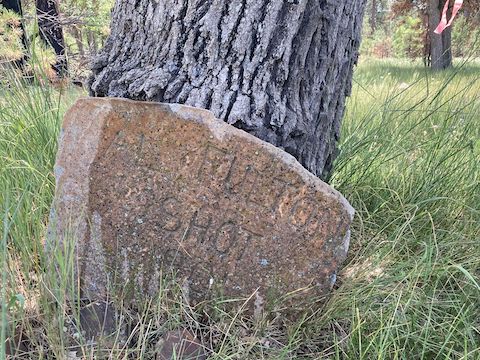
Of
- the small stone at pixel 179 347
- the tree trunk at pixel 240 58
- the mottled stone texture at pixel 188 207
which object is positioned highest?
the tree trunk at pixel 240 58

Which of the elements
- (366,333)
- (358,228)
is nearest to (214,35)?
(358,228)

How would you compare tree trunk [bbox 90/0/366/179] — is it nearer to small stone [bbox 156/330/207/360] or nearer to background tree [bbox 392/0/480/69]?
small stone [bbox 156/330/207/360]

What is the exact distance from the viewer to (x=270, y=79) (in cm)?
150

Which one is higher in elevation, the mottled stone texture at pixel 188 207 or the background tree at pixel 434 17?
the background tree at pixel 434 17

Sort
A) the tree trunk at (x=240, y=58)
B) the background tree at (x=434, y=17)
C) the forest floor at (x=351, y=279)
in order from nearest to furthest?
the forest floor at (x=351, y=279) < the tree trunk at (x=240, y=58) < the background tree at (x=434, y=17)

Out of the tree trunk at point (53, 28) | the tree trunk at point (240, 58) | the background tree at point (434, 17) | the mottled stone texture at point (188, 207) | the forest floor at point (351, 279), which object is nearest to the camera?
the forest floor at point (351, 279)

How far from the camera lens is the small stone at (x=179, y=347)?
1.20 meters

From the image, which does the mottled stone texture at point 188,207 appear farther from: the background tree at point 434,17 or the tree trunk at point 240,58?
the background tree at point 434,17

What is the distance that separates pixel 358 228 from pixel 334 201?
482 millimetres

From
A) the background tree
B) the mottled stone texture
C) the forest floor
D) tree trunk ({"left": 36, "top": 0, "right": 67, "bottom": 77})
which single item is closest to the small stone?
the forest floor

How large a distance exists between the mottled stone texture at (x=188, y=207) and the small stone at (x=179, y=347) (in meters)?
0.19

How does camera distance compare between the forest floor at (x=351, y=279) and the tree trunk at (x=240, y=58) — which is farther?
the tree trunk at (x=240, y=58)

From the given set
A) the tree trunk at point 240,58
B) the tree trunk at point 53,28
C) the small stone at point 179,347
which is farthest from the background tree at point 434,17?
the small stone at point 179,347

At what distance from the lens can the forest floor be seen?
120cm
